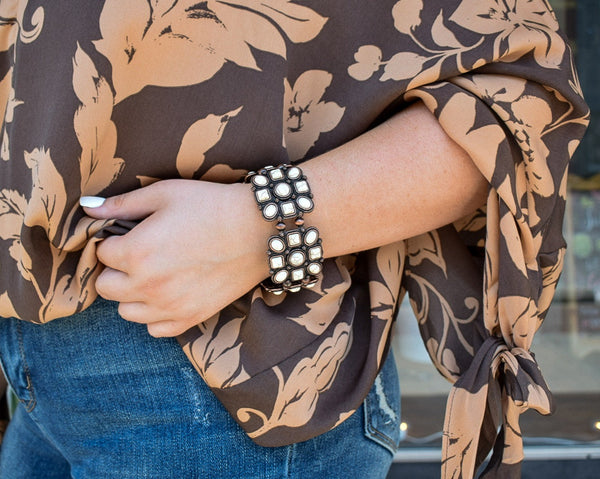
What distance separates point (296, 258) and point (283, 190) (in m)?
0.07

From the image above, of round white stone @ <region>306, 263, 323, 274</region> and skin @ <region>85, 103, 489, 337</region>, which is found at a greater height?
skin @ <region>85, 103, 489, 337</region>

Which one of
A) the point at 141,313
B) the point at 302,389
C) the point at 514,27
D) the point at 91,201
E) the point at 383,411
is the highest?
the point at 514,27

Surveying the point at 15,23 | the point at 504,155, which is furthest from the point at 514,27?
the point at 15,23

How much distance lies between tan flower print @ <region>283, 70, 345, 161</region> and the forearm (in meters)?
0.05

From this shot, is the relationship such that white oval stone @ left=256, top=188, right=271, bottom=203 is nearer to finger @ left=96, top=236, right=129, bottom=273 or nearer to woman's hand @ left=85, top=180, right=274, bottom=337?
woman's hand @ left=85, top=180, right=274, bottom=337

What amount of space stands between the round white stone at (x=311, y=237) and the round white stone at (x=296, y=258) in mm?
14

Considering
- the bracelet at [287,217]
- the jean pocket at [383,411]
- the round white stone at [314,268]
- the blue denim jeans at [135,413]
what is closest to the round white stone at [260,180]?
the bracelet at [287,217]

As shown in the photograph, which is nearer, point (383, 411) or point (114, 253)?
point (114, 253)

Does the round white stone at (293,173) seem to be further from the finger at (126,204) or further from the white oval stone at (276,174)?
the finger at (126,204)

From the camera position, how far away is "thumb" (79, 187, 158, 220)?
2.23 ft

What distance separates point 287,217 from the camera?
0.66 meters

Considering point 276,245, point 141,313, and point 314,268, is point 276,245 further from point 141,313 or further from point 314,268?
point 141,313

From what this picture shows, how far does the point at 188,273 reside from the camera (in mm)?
658

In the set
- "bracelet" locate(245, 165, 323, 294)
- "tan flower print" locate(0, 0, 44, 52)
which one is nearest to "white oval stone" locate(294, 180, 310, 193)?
"bracelet" locate(245, 165, 323, 294)
